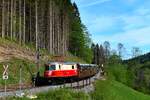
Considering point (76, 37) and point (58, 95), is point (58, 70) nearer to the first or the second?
point (58, 95)

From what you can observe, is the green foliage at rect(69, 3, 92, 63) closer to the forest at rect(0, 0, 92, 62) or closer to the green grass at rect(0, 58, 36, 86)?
the forest at rect(0, 0, 92, 62)

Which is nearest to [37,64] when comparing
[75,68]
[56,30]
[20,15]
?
[75,68]

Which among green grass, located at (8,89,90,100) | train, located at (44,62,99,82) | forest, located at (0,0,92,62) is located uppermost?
forest, located at (0,0,92,62)

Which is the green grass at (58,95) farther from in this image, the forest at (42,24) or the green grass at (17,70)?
the forest at (42,24)

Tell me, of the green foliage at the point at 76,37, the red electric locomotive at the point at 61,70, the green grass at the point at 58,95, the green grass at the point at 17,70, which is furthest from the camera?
the green foliage at the point at 76,37

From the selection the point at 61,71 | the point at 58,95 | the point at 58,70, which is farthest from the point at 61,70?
the point at 58,95

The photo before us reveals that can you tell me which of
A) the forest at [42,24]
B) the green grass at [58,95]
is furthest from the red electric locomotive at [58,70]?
the green grass at [58,95]

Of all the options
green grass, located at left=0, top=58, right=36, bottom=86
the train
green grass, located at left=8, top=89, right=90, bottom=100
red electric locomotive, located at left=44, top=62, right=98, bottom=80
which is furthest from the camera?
red electric locomotive, located at left=44, top=62, right=98, bottom=80

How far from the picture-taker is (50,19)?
10894 centimetres

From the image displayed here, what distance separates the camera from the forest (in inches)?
3430

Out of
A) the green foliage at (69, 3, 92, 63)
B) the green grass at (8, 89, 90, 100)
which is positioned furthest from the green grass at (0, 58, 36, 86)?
the green foliage at (69, 3, 92, 63)

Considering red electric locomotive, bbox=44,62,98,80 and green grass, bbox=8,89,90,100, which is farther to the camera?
red electric locomotive, bbox=44,62,98,80

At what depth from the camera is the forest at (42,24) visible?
87.1 meters

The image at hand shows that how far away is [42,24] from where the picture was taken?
108m
